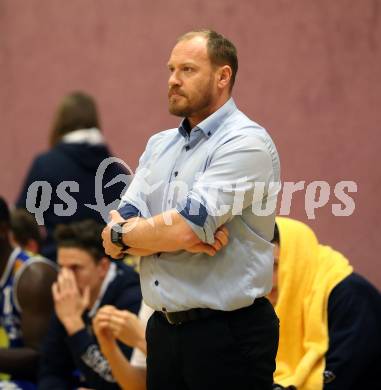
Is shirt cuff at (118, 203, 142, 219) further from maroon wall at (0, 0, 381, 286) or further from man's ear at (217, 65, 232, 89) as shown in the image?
maroon wall at (0, 0, 381, 286)

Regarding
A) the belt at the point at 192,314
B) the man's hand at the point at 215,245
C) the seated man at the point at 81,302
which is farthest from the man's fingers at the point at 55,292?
the man's hand at the point at 215,245

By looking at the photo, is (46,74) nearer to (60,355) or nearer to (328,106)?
(328,106)

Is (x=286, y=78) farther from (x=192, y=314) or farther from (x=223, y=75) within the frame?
(x=192, y=314)

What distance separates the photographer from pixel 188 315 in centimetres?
223

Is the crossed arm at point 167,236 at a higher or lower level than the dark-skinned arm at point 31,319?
higher

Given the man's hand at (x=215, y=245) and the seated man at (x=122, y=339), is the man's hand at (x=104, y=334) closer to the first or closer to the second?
the seated man at (x=122, y=339)

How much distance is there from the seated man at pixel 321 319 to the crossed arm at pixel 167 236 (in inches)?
31.7

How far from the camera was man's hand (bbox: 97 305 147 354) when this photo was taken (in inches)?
121

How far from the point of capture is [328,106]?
4.27 meters

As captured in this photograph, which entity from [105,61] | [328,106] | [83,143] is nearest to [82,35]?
[105,61]

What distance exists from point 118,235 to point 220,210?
0.30 metres

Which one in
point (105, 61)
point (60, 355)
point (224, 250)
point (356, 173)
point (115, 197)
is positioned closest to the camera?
point (224, 250)

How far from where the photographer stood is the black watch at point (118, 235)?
2266mm

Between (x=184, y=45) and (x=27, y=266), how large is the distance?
1.79m
